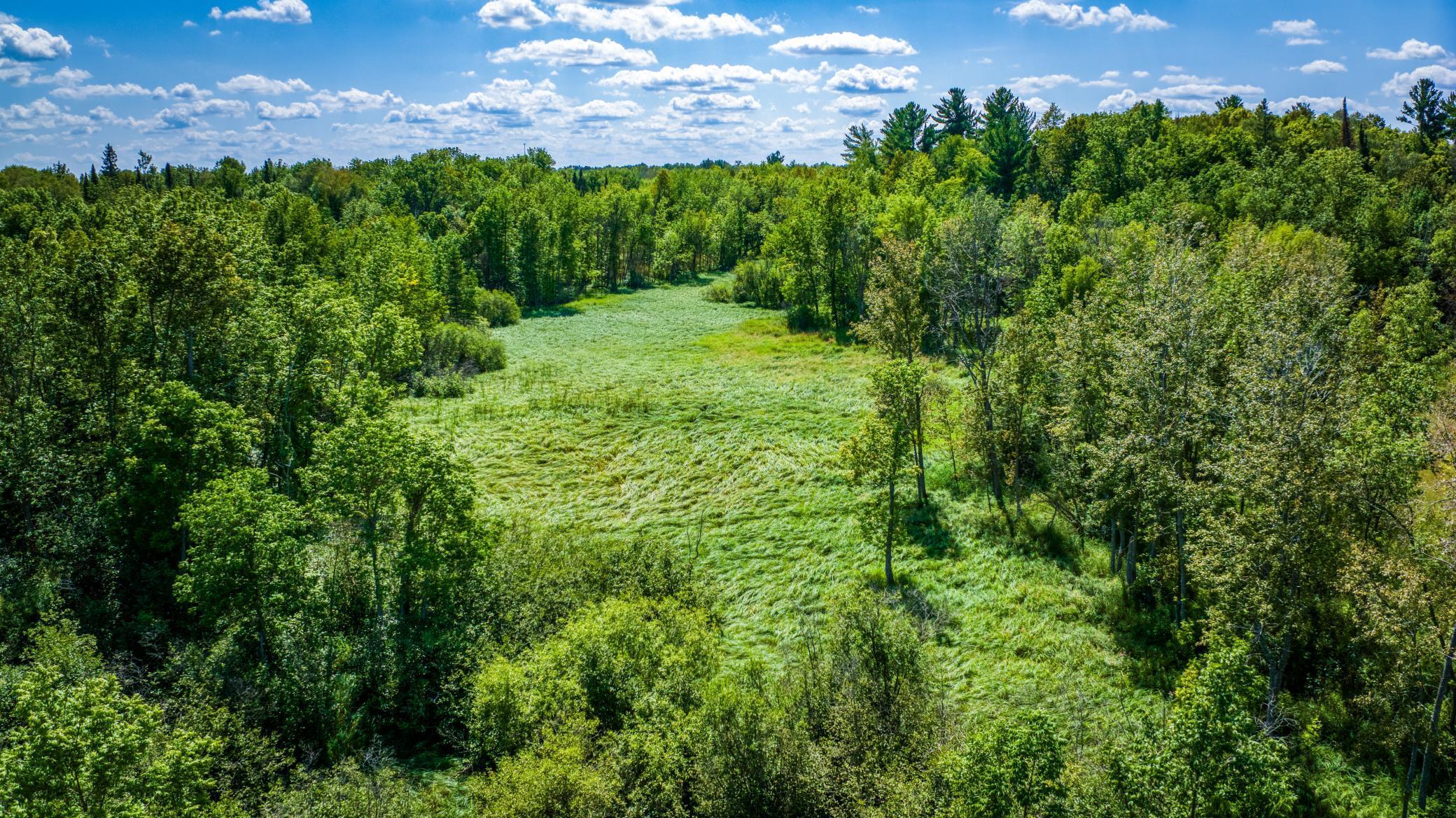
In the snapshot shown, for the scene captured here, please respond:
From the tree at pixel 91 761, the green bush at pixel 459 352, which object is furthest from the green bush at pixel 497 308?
the tree at pixel 91 761

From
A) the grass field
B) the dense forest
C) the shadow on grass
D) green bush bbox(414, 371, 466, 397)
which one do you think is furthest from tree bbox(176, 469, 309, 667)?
the shadow on grass

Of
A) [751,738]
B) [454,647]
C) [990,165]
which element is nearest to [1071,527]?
[751,738]

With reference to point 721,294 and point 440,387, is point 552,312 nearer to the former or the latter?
point 721,294

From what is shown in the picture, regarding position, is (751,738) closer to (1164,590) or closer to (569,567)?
(569,567)

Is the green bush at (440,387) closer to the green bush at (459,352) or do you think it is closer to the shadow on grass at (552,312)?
the green bush at (459,352)

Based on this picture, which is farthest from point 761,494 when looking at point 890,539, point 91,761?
point 91,761

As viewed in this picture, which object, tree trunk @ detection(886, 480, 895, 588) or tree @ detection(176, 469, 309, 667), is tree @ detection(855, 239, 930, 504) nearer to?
tree trunk @ detection(886, 480, 895, 588)
